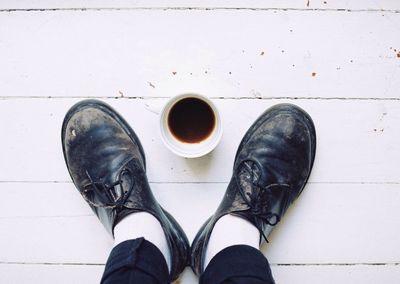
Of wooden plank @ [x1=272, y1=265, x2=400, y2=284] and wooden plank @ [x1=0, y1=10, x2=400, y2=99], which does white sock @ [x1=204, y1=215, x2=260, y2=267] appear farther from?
wooden plank @ [x1=0, y1=10, x2=400, y2=99]

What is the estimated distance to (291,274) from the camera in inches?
39.4

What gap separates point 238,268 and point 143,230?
0.23 m

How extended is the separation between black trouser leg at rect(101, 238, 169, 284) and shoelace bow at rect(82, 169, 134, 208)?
4.7 inches

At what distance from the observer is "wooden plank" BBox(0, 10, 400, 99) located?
0.97 metres

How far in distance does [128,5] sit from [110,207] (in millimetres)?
472

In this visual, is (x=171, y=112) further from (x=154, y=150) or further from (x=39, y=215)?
(x=39, y=215)

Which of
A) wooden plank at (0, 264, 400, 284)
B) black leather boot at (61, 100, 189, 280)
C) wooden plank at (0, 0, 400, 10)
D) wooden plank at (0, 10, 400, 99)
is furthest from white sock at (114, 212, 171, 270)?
wooden plank at (0, 0, 400, 10)

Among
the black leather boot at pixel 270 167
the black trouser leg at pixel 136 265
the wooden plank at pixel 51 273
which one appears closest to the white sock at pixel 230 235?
the black leather boot at pixel 270 167

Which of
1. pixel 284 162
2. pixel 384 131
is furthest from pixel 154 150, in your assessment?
pixel 384 131

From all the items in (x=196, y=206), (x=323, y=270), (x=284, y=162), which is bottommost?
(x=323, y=270)

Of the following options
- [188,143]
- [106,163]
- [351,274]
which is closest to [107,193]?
[106,163]

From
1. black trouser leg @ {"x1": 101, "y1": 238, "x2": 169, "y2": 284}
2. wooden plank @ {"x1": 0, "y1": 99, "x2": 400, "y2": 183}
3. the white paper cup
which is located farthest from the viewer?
wooden plank @ {"x1": 0, "y1": 99, "x2": 400, "y2": 183}

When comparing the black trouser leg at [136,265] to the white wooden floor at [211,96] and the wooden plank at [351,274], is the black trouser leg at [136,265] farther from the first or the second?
the wooden plank at [351,274]

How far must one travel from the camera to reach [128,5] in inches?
38.4
